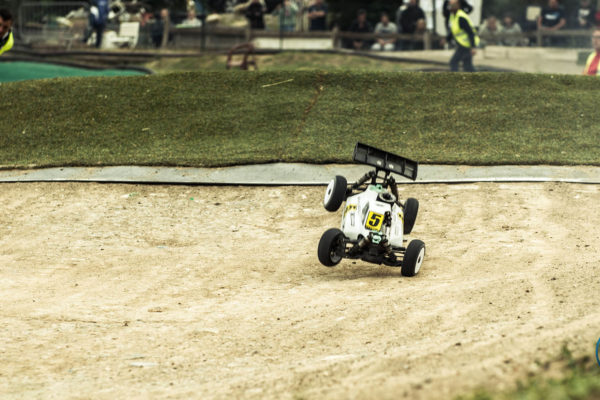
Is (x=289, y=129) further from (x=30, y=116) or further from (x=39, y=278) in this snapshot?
(x=39, y=278)

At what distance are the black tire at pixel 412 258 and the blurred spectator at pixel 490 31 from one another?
66.9 feet

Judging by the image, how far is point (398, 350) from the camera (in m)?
5.79

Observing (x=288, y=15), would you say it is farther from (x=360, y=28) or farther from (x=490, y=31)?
(x=490, y=31)

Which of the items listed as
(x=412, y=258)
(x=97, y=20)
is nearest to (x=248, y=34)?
(x=97, y=20)

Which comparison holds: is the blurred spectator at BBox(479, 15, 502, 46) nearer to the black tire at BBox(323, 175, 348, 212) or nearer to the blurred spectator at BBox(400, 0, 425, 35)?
the blurred spectator at BBox(400, 0, 425, 35)

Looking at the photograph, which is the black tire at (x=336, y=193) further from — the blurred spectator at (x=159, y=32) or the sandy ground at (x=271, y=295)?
the blurred spectator at (x=159, y=32)

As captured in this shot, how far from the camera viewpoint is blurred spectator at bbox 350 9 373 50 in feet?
93.0

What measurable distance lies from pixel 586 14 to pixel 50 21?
20.7 meters

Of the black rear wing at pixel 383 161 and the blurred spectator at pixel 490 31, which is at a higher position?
the blurred spectator at pixel 490 31

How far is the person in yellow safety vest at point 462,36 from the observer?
21047 mm

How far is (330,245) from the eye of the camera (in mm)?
8820

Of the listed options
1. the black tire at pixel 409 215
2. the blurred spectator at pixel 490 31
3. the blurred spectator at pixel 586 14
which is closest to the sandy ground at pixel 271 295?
the black tire at pixel 409 215

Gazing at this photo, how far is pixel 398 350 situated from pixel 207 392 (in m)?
1.43

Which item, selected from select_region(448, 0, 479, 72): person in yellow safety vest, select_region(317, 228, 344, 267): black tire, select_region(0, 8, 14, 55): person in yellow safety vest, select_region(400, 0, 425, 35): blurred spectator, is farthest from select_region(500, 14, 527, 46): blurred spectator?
select_region(317, 228, 344, 267): black tire
